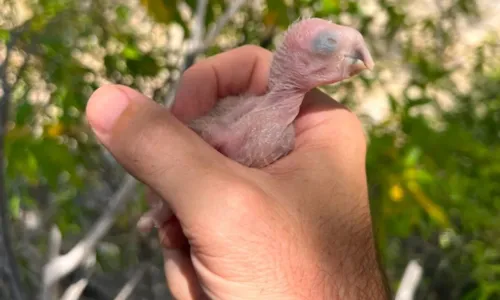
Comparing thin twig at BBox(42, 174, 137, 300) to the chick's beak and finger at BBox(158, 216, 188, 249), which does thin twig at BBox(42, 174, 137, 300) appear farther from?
the chick's beak

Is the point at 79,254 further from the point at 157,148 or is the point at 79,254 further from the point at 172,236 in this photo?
the point at 157,148

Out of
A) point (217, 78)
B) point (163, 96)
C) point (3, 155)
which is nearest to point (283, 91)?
point (217, 78)

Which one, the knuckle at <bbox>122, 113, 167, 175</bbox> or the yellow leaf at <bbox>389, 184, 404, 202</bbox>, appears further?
the yellow leaf at <bbox>389, 184, 404, 202</bbox>

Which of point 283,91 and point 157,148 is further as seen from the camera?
point 283,91

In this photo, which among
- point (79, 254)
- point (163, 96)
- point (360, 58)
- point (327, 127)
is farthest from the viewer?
point (163, 96)

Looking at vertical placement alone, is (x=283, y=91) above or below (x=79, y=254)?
above

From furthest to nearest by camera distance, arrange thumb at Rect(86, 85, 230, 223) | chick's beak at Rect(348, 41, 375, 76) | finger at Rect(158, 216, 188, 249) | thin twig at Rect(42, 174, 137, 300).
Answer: thin twig at Rect(42, 174, 137, 300), finger at Rect(158, 216, 188, 249), chick's beak at Rect(348, 41, 375, 76), thumb at Rect(86, 85, 230, 223)

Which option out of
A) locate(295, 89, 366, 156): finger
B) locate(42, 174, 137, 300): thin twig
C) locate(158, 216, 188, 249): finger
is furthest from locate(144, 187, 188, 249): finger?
locate(295, 89, 366, 156): finger
